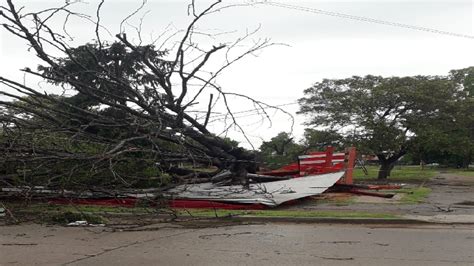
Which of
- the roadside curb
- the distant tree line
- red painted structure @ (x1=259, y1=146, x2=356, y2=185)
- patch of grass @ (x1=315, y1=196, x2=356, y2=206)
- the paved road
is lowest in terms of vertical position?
the paved road

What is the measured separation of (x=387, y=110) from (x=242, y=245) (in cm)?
2484

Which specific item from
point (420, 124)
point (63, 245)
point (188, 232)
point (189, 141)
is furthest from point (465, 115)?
point (63, 245)

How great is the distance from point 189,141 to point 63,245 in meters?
4.40

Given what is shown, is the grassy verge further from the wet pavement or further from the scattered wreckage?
the wet pavement

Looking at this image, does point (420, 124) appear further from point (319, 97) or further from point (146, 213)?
point (146, 213)

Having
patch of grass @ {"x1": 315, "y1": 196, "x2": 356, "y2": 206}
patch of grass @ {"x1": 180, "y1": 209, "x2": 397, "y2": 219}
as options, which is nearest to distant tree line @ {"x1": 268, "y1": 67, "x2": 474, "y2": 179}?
patch of grass @ {"x1": 315, "y1": 196, "x2": 356, "y2": 206}

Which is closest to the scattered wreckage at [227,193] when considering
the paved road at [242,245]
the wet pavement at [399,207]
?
the wet pavement at [399,207]

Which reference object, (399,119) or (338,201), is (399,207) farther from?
(399,119)

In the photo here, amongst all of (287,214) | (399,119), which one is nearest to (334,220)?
(287,214)

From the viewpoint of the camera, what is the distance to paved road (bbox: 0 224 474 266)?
621cm

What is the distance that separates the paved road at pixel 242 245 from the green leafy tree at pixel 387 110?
20.0m

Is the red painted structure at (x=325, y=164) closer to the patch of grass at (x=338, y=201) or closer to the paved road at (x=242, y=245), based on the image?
the patch of grass at (x=338, y=201)

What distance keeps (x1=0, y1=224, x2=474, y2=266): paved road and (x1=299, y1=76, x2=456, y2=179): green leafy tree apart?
20028mm

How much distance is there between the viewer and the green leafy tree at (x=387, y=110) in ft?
94.1
